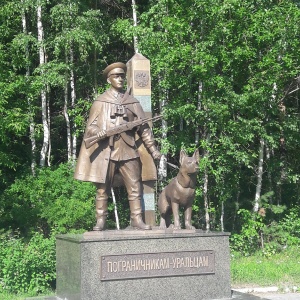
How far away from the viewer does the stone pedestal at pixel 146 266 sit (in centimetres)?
695

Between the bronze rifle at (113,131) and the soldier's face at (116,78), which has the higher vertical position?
the soldier's face at (116,78)

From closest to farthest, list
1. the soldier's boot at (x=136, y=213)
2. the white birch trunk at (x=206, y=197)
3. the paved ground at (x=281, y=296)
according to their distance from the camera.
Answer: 1. the soldier's boot at (x=136, y=213)
2. the paved ground at (x=281, y=296)
3. the white birch trunk at (x=206, y=197)

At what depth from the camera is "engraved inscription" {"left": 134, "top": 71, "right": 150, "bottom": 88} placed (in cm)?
1015

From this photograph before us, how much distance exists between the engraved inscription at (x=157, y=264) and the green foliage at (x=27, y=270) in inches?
154

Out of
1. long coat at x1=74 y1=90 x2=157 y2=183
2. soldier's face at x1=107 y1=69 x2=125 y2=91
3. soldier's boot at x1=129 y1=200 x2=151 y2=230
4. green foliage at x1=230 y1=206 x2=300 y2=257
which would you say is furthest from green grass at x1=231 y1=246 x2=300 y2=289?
soldier's face at x1=107 y1=69 x2=125 y2=91

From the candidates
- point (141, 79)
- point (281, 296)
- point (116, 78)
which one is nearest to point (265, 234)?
point (281, 296)

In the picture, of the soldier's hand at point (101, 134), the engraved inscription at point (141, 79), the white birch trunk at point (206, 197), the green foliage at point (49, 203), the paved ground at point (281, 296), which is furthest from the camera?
the white birch trunk at point (206, 197)

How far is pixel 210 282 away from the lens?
738cm

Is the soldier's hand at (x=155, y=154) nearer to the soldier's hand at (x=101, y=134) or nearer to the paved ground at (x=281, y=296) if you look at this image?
the soldier's hand at (x=101, y=134)

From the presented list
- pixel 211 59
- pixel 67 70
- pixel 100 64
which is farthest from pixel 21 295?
pixel 100 64

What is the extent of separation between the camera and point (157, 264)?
7.20 m

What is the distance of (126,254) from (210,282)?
3.94 feet

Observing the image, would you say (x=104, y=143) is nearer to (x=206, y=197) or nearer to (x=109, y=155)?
(x=109, y=155)

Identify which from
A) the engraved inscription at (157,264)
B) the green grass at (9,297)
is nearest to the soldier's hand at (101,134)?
the engraved inscription at (157,264)
